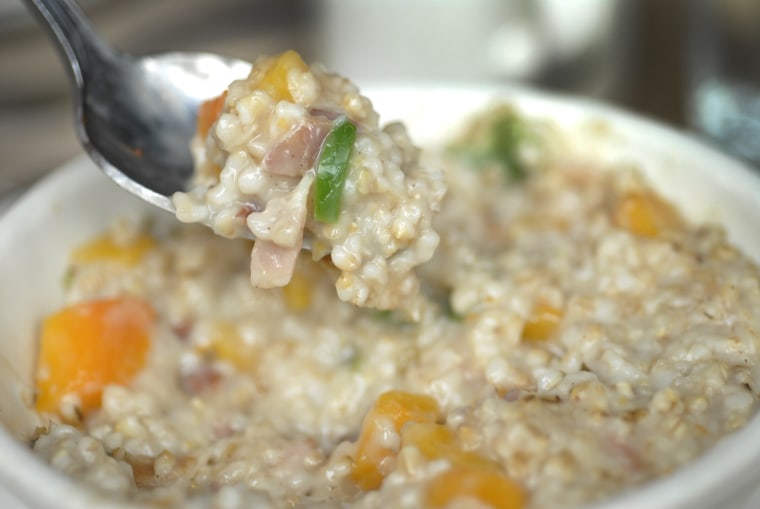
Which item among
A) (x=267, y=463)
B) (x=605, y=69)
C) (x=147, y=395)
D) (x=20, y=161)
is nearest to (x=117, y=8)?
(x=20, y=161)

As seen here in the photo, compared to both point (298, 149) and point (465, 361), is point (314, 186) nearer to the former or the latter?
point (298, 149)

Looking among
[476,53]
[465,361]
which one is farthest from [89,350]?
[476,53]

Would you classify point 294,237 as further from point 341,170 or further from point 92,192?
point 92,192

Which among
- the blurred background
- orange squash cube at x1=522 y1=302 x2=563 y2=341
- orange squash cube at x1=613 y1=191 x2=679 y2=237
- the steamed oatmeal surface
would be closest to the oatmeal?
the steamed oatmeal surface

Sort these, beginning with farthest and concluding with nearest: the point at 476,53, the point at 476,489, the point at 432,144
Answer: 1. the point at 476,53
2. the point at 432,144
3. the point at 476,489

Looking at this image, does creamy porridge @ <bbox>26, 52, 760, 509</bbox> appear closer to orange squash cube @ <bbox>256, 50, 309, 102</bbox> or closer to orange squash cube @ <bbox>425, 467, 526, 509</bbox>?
orange squash cube @ <bbox>425, 467, 526, 509</bbox>

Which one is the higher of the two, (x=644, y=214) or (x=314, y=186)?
(x=314, y=186)
